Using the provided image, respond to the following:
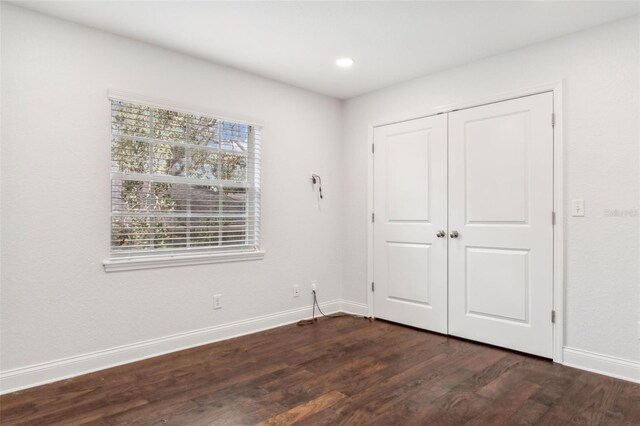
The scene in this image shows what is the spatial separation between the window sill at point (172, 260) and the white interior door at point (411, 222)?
132 centimetres

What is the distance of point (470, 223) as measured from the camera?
133 inches

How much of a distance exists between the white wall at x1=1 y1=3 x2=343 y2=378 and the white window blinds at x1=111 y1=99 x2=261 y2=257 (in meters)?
0.12

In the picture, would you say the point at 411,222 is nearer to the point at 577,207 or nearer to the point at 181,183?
the point at 577,207

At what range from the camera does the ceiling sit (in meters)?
2.50

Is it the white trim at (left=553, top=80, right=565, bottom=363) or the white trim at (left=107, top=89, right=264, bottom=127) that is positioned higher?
the white trim at (left=107, top=89, right=264, bottom=127)

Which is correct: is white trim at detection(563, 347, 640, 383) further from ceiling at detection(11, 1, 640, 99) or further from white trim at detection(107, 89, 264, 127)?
white trim at detection(107, 89, 264, 127)

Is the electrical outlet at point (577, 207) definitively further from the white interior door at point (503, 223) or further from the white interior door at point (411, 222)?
the white interior door at point (411, 222)

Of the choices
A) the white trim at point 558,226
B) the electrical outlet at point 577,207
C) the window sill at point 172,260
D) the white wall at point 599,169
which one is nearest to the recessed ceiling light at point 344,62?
the white wall at point 599,169

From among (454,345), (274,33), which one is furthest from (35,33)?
(454,345)

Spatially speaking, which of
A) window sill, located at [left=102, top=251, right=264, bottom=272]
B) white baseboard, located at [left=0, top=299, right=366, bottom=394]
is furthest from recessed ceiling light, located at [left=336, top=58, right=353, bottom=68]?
white baseboard, located at [left=0, top=299, right=366, bottom=394]

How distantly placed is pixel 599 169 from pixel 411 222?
5.18ft

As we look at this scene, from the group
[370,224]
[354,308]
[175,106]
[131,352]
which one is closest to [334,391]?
[131,352]

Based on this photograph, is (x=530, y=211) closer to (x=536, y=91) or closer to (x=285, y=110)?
(x=536, y=91)

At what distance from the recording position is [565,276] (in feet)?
9.37
